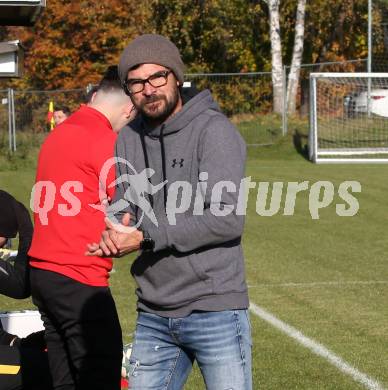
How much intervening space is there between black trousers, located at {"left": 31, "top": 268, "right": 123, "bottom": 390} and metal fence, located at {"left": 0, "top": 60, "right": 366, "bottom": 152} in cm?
2899

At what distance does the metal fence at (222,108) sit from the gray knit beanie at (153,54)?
29.9 meters

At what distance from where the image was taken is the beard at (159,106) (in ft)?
15.4

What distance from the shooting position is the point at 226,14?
48469 millimetres

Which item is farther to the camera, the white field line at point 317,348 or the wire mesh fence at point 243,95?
the wire mesh fence at point 243,95

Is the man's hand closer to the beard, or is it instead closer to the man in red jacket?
the beard

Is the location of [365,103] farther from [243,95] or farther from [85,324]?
[85,324]

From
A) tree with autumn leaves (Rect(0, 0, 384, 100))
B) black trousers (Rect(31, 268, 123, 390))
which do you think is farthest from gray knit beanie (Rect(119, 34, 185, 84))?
tree with autumn leaves (Rect(0, 0, 384, 100))

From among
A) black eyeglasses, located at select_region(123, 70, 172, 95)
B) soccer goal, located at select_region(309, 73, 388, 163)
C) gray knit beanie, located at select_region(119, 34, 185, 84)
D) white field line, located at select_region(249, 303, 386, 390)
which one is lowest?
soccer goal, located at select_region(309, 73, 388, 163)

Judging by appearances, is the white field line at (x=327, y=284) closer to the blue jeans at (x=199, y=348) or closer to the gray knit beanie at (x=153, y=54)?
the blue jeans at (x=199, y=348)

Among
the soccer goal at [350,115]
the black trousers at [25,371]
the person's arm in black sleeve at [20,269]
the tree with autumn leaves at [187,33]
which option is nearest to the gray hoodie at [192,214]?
the person's arm in black sleeve at [20,269]

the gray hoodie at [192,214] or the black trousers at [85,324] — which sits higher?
the gray hoodie at [192,214]

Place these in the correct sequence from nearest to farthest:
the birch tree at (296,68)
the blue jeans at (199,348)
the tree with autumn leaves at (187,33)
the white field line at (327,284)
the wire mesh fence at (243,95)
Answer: the blue jeans at (199,348)
the white field line at (327,284)
the wire mesh fence at (243,95)
the birch tree at (296,68)
the tree with autumn leaves at (187,33)

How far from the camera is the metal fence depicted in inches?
1383

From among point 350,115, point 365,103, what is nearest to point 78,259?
point 350,115
